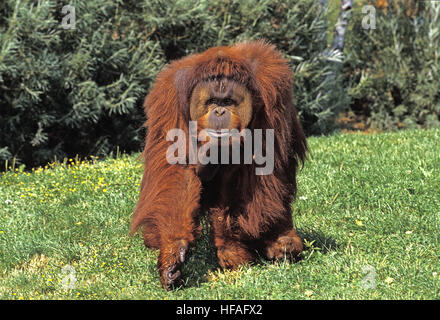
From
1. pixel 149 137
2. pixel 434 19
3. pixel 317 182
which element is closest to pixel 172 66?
pixel 149 137

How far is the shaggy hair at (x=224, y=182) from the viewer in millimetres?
3393

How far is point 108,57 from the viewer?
7.98 m

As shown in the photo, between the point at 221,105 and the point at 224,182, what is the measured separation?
52 centimetres

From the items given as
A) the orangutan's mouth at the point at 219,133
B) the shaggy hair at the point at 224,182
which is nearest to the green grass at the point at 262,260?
the shaggy hair at the point at 224,182

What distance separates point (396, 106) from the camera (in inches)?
453

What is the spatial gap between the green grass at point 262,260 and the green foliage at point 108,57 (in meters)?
1.63

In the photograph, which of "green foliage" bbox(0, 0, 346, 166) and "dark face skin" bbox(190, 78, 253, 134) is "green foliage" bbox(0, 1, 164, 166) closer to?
"green foliage" bbox(0, 0, 346, 166)

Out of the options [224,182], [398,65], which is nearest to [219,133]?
[224,182]

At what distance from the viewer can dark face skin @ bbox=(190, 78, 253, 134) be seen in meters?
3.32

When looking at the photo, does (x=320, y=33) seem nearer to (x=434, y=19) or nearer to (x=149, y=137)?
(x=434, y=19)

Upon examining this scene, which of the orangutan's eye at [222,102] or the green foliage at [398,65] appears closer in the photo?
the orangutan's eye at [222,102]

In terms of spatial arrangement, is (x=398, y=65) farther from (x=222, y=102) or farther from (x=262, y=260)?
(x=222, y=102)

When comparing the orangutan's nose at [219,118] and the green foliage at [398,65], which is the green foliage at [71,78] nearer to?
the orangutan's nose at [219,118]
